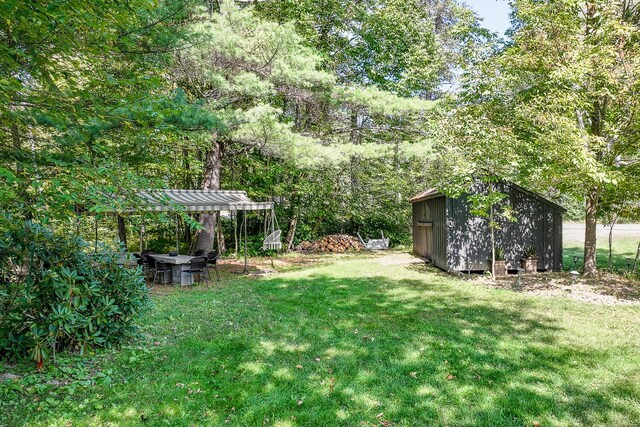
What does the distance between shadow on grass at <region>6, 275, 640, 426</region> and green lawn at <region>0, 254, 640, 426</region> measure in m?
0.02

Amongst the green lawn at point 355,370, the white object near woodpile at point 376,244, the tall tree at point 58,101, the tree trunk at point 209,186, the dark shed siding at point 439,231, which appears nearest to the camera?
the tall tree at point 58,101

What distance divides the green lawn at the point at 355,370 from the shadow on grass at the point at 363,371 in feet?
0.05


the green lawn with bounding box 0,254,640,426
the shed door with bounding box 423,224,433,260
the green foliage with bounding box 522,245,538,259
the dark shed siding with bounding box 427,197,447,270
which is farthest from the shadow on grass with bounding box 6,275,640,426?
the shed door with bounding box 423,224,433,260

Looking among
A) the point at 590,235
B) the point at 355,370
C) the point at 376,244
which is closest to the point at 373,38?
the point at 376,244

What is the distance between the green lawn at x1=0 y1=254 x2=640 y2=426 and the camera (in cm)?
298

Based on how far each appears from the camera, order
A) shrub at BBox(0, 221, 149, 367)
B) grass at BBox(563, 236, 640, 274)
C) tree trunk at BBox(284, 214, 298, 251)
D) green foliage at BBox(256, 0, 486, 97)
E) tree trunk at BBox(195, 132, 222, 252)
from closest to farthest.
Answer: shrub at BBox(0, 221, 149, 367) < grass at BBox(563, 236, 640, 274) < tree trunk at BBox(195, 132, 222, 252) < green foliage at BBox(256, 0, 486, 97) < tree trunk at BBox(284, 214, 298, 251)

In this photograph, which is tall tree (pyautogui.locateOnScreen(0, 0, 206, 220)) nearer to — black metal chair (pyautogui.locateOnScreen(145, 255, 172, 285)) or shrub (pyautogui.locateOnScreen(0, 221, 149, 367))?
shrub (pyautogui.locateOnScreen(0, 221, 149, 367))

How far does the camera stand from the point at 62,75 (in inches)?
139

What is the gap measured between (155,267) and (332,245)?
850 centimetres

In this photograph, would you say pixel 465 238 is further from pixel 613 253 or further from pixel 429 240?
pixel 613 253

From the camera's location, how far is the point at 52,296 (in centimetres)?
367

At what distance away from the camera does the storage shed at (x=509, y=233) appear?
9.80m

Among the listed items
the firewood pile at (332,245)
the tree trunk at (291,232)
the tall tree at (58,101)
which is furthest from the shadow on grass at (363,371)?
the tree trunk at (291,232)

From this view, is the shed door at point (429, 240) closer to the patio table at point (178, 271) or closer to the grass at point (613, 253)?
the grass at point (613, 253)
